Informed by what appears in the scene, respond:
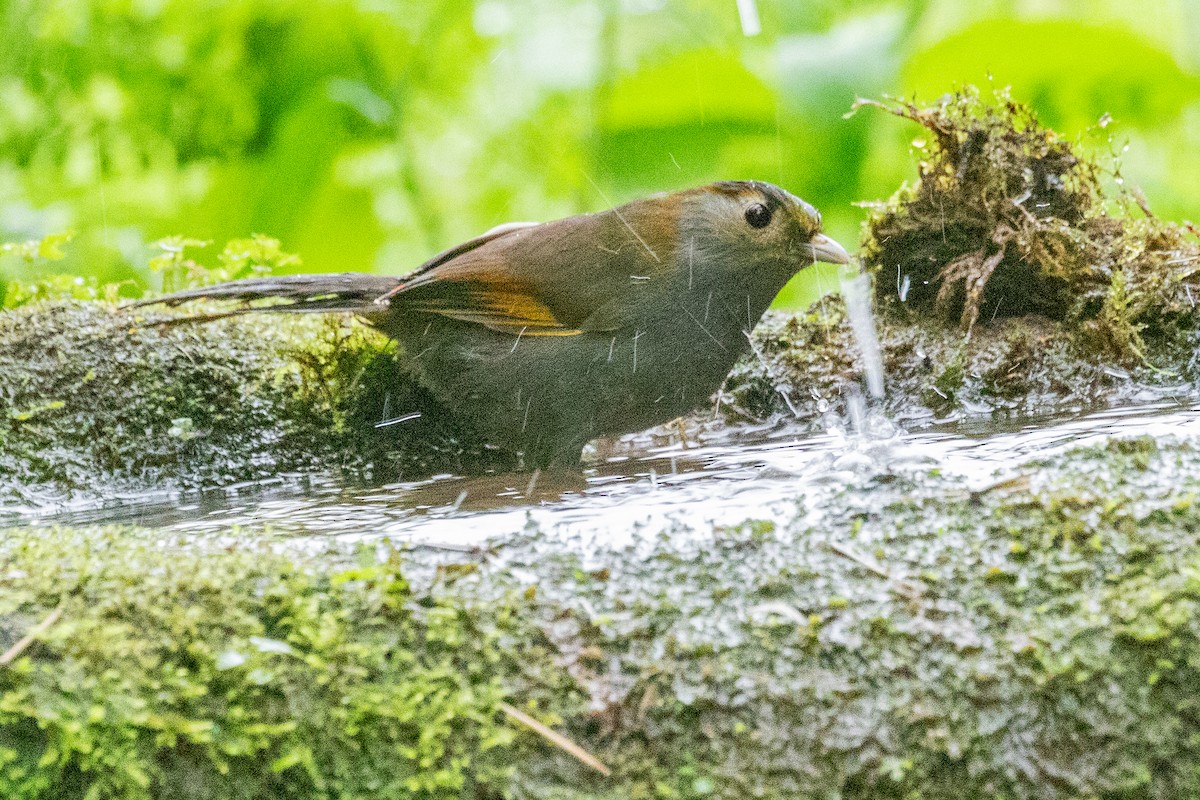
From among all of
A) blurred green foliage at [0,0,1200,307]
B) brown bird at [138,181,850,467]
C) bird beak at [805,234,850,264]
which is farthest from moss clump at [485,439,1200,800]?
blurred green foliage at [0,0,1200,307]

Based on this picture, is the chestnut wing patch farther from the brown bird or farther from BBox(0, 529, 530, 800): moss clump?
BBox(0, 529, 530, 800): moss clump

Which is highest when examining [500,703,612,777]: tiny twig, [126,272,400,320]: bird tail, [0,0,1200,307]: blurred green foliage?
[0,0,1200,307]: blurred green foliage

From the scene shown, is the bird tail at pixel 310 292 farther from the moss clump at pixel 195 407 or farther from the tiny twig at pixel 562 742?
the tiny twig at pixel 562 742

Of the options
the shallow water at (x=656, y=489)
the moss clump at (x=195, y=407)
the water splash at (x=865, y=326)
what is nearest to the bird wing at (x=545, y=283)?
the moss clump at (x=195, y=407)

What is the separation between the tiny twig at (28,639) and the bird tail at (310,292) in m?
1.82

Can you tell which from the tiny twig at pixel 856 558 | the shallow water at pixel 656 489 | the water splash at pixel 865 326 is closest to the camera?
the tiny twig at pixel 856 558

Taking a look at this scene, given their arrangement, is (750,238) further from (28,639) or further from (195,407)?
(28,639)

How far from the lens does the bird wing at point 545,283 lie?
361 centimetres

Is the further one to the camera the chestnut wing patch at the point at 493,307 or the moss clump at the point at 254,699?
the chestnut wing patch at the point at 493,307

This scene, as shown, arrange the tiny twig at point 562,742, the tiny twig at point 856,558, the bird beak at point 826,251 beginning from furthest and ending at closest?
the bird beak at point 826,251 < the tiny twig at point 856,558 < the tiny twig at point 562,742

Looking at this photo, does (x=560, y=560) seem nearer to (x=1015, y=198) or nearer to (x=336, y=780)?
(x=336, y=780)

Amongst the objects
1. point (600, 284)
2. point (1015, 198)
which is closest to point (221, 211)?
point (600, 284)

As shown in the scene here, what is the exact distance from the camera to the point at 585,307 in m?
3.62

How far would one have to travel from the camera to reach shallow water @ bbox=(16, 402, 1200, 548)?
7.41ft
